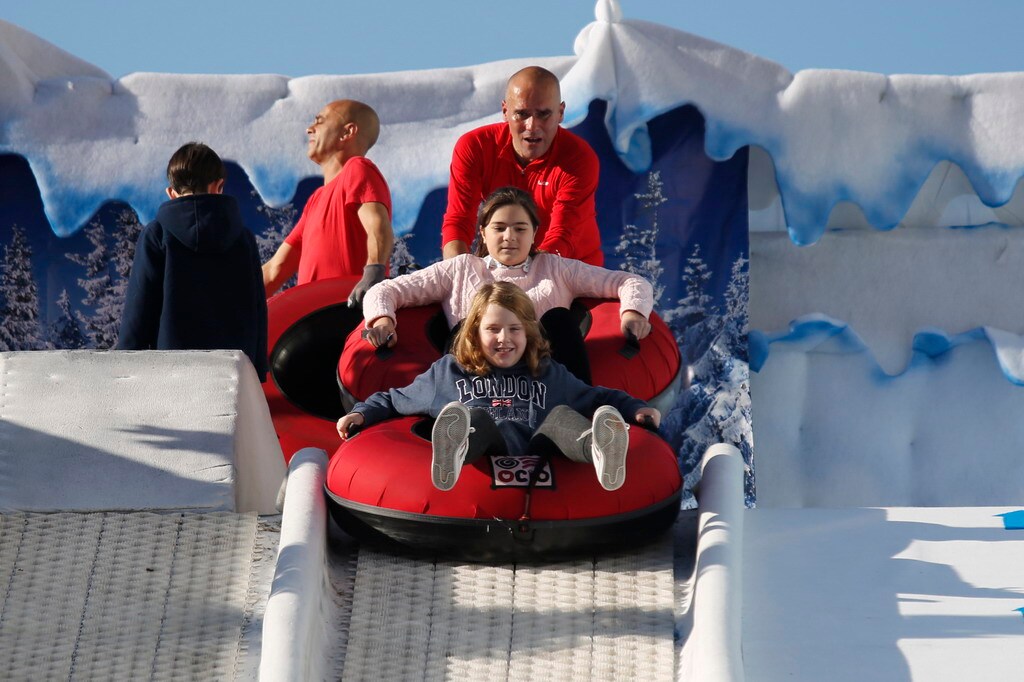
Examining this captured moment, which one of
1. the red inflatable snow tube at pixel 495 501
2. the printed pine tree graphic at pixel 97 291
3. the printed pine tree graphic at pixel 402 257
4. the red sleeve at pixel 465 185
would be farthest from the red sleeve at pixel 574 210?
the printed pine tree graphic at pixel 97 291

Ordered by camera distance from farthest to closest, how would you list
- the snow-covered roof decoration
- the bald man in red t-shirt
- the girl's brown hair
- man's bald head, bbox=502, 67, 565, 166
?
the snow-covered roof decoration → the bald man in red t-shirt → man's bald head, bbox=502, 67, 565, 166 → the girl's brown hair

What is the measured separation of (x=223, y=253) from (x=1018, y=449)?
3.14 m

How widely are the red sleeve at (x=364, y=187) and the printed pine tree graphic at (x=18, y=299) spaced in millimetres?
1753

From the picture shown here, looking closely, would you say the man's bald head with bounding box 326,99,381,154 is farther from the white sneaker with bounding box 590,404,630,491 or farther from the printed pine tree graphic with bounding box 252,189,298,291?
the white sneaker with bounding box 590,404,630,491

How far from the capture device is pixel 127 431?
116 inches

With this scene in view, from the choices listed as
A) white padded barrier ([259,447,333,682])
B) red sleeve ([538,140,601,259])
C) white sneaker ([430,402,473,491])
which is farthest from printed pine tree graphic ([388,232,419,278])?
white sneaker ([430,402,473,491])

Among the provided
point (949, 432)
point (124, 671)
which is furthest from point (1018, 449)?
point (124, 671)

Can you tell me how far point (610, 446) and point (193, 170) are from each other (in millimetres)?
1387

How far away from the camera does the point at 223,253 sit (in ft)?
11.3

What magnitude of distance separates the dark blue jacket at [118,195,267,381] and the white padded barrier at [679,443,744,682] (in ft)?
3.93

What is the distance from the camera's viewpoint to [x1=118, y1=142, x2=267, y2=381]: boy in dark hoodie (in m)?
3.41

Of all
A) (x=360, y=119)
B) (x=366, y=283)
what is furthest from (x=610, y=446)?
(x=360, y=119)

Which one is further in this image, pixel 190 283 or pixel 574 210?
pixel 574 210

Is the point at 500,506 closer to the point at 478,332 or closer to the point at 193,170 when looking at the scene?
the point at 478,332
